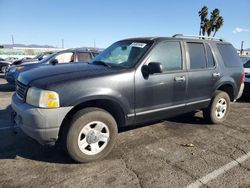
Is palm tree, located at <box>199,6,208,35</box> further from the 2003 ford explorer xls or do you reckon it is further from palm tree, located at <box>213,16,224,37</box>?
the 2003 ford explorer xls

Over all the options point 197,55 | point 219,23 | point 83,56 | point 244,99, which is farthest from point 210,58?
point 219,23

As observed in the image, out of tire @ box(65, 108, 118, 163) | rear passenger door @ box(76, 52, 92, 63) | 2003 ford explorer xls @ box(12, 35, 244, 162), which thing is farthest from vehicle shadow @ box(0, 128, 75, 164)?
rear passenger door @ box(76, 52, 92, 63)

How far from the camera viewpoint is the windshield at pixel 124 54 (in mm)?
4047

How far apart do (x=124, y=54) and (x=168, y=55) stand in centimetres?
79

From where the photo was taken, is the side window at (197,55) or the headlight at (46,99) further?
the side window at (197,55)

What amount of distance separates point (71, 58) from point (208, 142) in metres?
6.88

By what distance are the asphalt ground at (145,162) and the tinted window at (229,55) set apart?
5.17 feet

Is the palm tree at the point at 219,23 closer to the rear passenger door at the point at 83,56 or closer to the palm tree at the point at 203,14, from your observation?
the palm tree at the point at 203,14

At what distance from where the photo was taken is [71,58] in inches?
384

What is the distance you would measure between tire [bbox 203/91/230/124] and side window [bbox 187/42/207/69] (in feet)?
2.80

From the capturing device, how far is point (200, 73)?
4.77 metres

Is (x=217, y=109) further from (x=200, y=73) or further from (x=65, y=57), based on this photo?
(x=65, y=57)

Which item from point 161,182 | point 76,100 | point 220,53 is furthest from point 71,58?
point 161,182

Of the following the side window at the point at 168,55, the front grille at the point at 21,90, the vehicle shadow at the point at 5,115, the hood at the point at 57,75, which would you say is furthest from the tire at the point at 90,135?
the vehicle shadow at the point at 5,115
